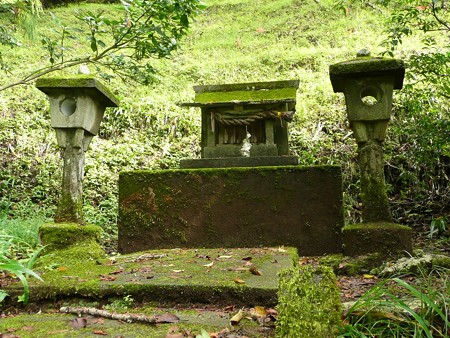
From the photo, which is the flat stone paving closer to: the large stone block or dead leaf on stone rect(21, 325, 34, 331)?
dead leaf on stone rect(21, 325, 34, 331)

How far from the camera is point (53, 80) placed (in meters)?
3.56

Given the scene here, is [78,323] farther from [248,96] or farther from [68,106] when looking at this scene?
[248,96]

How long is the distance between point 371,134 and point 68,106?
108 inches

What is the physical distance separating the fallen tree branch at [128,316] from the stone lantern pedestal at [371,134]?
74.6 inches

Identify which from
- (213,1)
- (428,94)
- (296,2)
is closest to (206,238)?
(428,94)

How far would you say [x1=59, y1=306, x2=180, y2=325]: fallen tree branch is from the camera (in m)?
1.77

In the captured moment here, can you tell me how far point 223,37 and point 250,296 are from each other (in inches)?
418

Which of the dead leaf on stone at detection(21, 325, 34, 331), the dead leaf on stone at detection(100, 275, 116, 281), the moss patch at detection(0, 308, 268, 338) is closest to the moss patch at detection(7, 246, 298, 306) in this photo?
the dead leaf on stone at detection(100, 275, 116, 281)

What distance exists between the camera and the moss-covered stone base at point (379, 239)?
10.2 ft

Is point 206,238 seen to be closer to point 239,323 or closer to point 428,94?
point 239,323

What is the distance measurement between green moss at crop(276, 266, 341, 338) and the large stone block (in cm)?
221

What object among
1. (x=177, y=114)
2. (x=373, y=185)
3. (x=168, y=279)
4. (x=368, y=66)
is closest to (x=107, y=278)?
(x=168, y=279)

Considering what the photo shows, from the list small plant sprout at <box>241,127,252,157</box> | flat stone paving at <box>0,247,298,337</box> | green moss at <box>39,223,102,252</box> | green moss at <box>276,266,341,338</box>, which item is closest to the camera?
green moss at <box>276,266,341,338</box>

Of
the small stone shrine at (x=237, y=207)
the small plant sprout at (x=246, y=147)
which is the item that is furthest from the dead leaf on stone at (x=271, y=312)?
the small plant sprout at (x=246, y=147)
